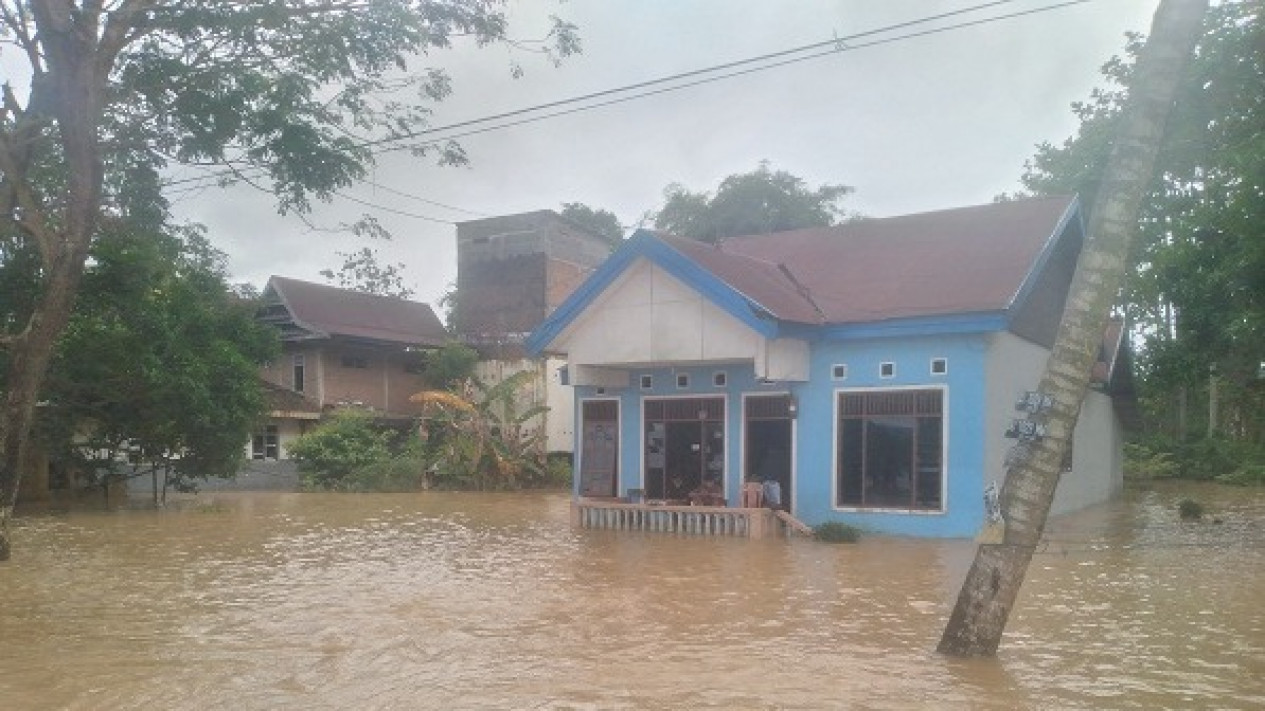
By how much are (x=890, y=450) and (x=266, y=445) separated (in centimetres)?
2272

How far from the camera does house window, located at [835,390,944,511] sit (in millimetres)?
17219

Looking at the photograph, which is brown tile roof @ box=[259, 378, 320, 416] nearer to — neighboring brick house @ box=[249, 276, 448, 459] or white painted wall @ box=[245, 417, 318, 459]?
neighboring brick house @ box=[249, 276, 448, 459]

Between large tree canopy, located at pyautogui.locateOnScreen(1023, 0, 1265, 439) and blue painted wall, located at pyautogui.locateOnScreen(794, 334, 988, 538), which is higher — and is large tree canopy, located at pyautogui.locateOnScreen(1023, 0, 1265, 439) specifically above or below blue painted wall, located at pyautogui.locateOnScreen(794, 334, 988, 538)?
above

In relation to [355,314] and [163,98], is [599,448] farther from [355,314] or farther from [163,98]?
[355,314]

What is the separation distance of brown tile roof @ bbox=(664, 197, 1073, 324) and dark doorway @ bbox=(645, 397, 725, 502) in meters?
2.59

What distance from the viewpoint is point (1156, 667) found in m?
8.28

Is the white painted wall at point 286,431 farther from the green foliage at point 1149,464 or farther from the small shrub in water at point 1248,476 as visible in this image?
the small shrub in water at point 1248,476

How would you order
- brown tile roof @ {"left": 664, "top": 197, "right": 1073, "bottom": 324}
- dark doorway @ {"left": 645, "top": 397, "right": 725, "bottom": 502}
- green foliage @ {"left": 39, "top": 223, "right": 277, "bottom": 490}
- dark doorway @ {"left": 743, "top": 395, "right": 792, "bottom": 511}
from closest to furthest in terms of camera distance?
1. brown tile roof @ {"left": 664, "top": 197, "right": 1073, "bottom": 324}
2. dark doorway @ {"left": 743, "top": 395, "right": 792, "bottom": 511}
3. dark doorway @ {"left": 645, "top": 397, "right": 725, "bottom": 502}
4. green foliage @ {"left": 39, "top": 223, "right": 277, "bottom": 490}

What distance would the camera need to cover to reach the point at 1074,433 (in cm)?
2278

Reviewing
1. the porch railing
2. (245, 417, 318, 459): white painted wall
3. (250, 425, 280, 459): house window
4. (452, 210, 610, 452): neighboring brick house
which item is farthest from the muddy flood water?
(452, 210, 610, 452): neighboring brick house

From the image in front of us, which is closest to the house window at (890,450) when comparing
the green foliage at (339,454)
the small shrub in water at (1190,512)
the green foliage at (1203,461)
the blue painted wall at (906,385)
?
the blue painted wall at (906,385)

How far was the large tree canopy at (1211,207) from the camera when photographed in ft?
51.1

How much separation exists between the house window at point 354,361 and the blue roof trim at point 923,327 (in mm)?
21962

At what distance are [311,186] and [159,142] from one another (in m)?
2.22
